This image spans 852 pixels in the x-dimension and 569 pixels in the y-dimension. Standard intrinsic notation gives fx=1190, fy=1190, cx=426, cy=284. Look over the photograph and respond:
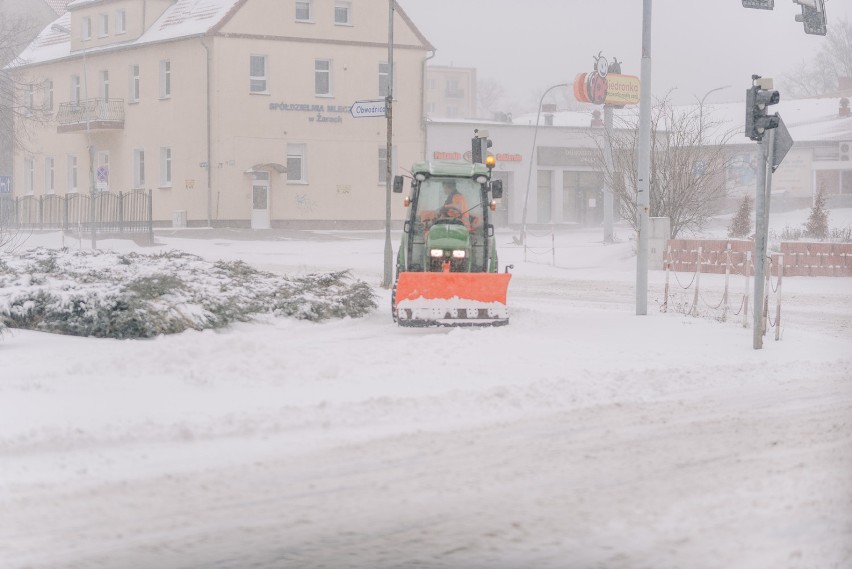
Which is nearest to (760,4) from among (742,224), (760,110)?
(760,110)

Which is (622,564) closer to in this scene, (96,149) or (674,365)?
(674,365)

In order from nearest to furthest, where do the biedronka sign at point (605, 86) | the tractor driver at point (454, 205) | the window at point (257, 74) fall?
1. the tractor driver at point (454, 205)
2. the window at point (257, 74)
3. the biedronka sign at point (605, 86)

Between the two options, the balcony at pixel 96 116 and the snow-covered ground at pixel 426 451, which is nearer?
the snow-covered ground at pixel 426 451

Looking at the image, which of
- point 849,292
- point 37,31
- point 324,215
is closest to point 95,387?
point 849,292

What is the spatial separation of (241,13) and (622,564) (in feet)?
146

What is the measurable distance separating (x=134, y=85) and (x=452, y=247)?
35.7 meters

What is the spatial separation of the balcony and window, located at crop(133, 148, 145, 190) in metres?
1.29

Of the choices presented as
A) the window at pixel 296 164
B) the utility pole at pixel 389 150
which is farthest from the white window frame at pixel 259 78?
the utility pole at pixel 389 150

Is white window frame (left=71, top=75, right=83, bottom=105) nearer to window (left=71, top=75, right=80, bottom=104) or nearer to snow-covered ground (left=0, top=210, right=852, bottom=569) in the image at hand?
window (left=71, top=75, right=80, bottom=104)

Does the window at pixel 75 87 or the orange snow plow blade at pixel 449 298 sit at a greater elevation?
the window at pixel 75 87

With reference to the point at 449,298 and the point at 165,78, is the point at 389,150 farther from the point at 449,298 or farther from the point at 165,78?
the point at 165,78

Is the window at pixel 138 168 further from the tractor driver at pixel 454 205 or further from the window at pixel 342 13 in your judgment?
the tractor driver at pixel 454 205

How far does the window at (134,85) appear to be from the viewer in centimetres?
4866

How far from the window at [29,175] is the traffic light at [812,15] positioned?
45.2m
